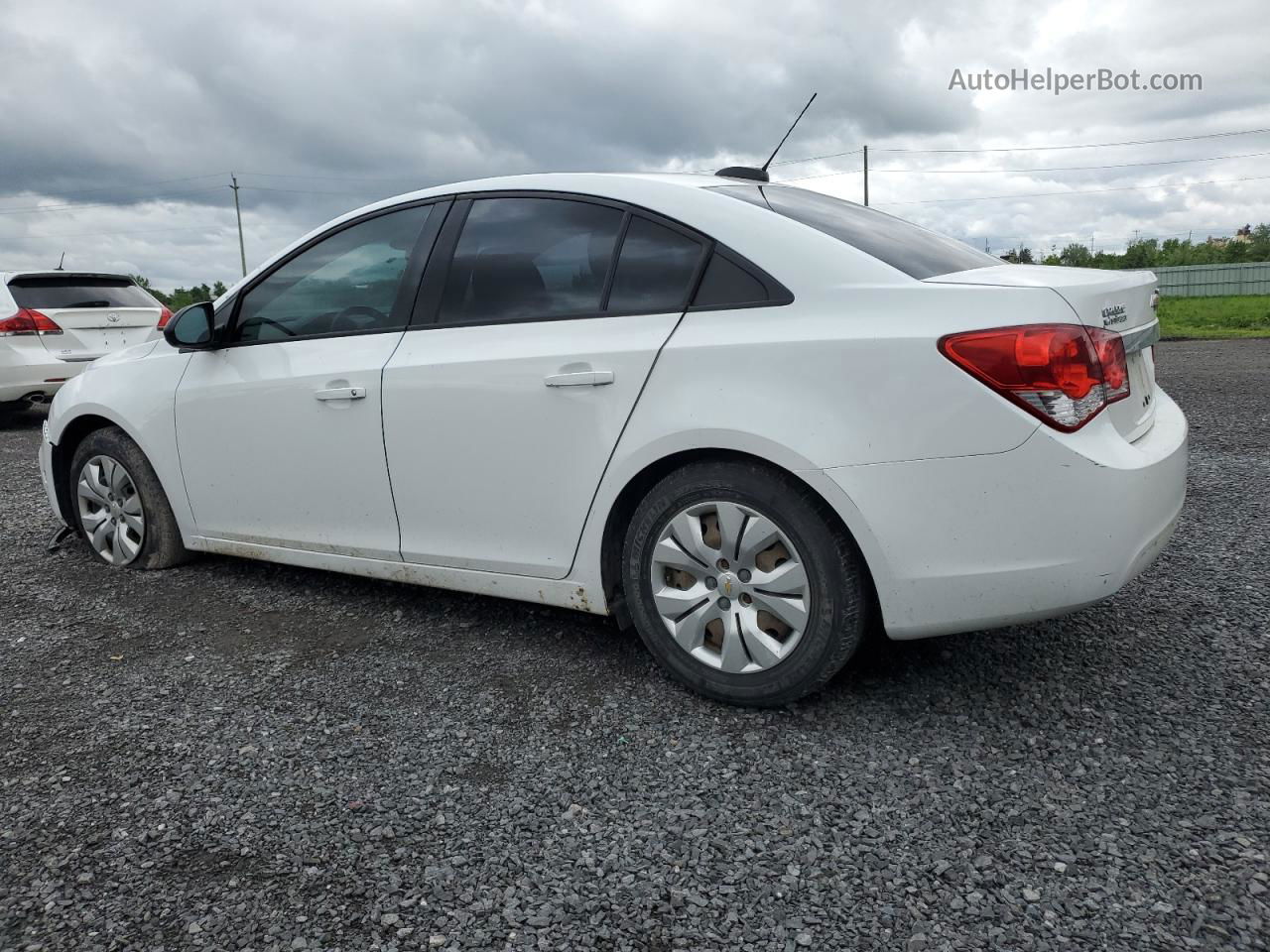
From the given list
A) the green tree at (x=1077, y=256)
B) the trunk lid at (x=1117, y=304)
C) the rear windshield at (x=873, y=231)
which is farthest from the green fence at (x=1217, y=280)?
the trunk lid at (x=1117, y=304)

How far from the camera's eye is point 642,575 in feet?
10.2

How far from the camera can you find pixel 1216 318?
2628cm

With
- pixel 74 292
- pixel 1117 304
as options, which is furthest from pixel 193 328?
pixel 74 292

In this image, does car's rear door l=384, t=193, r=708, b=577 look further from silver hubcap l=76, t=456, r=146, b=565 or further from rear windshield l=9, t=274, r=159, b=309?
rear windshield l=9, t=274, r=159, b=309

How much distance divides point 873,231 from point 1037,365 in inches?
35.0

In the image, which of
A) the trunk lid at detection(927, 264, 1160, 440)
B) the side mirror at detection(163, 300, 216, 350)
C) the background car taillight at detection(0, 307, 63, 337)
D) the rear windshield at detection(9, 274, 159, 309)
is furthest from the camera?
the rear windshield at detection(9, 274, 159, 309)

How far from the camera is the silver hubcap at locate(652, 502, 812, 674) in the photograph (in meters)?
2.85

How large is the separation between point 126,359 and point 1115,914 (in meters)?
4.43

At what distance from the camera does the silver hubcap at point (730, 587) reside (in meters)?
2.85

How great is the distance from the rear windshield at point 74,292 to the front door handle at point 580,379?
871cm

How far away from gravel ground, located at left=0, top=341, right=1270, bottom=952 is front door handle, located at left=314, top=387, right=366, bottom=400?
2.97 ft

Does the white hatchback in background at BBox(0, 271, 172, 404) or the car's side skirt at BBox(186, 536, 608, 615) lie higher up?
the white hatchback in background at BBox(0, 271, 172, 404)

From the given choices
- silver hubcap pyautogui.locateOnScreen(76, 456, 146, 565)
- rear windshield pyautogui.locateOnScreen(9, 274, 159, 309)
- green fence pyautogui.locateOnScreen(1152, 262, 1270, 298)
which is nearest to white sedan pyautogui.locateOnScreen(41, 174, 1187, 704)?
silver hubcap pyautogui.locateOnScreen(76, 456, 146, 565)

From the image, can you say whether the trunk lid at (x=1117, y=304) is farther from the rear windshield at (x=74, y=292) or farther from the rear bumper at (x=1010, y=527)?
the rear windshield at (x=74, y=292)
